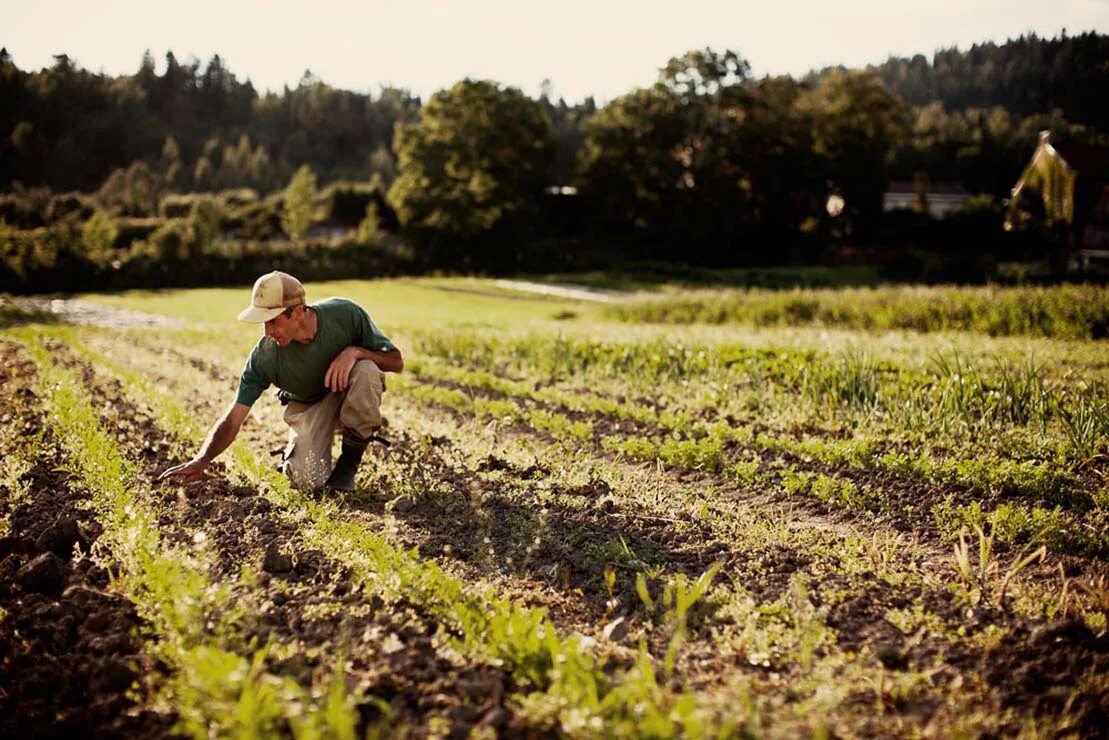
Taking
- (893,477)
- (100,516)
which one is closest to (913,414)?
(893,477)

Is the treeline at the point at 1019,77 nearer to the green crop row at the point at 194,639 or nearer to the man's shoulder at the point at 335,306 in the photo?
the man's shoulder at the point at 335,306

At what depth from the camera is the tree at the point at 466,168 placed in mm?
45094

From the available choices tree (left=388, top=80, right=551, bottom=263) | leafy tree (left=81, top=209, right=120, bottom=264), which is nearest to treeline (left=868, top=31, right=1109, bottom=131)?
tree (left=388, top=80, right=551, bottom=263)

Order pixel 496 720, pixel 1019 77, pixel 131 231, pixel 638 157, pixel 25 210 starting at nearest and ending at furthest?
pixel 496 720
pixel 1019 77
pixel 25 210
pixel 638 157
pixel 131 231

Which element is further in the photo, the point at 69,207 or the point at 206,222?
the point at 69,207

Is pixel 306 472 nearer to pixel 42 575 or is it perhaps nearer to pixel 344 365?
pixel 344 365

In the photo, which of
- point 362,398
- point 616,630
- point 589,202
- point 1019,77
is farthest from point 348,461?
point 1019,77

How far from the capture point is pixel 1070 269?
30016 mm

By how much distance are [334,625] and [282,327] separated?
7.60 feet

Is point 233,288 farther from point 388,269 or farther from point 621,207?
point 621,207

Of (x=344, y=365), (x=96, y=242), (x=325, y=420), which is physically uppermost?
(x=96, y=242)

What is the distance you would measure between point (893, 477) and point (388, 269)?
4008 centimetres

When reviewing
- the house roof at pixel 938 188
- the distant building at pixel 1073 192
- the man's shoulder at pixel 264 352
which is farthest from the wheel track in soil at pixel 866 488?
the house roof at pixel 938 188

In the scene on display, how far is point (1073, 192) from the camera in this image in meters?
34.1
